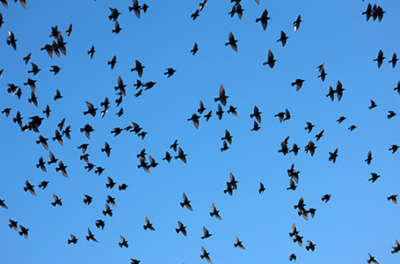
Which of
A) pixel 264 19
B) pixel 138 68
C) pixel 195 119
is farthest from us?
pixel 195 119

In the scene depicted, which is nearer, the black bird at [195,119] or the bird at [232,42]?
the bird at [232,42]

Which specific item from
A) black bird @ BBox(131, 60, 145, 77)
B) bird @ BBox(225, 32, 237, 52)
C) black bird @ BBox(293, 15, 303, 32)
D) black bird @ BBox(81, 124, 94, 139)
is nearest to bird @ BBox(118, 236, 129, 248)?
black bird @ BBox(81, 124, 94, 139)

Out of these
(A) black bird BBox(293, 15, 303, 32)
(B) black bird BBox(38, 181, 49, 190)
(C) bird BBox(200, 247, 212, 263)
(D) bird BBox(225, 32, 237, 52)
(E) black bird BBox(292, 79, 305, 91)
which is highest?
(A) black bird BBox(293, 15, 303, 32)

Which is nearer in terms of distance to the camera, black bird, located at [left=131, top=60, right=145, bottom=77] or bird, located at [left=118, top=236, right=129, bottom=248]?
black bird, located at [left=131, top=60, right=145, bottom=77]

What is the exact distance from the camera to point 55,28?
27.7m

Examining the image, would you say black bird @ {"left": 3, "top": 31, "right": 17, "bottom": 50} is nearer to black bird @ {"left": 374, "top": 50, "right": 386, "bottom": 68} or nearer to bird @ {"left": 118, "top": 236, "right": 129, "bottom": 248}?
bird @ {"left": 118, "top": 236, "right": 129, "bottom": 248}

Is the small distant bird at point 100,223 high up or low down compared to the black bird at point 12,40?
down

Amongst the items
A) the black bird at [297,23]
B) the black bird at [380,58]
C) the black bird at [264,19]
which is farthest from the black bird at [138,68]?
the black bird at [380,58]

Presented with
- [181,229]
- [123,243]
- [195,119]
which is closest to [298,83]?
[195,119]

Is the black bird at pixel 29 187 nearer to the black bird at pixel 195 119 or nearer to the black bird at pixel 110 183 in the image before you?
the black bird at pixel 110 183

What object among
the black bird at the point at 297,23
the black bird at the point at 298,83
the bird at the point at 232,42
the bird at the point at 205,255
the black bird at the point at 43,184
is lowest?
the bird at the point at 205,255

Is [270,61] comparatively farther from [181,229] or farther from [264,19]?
[181,229]

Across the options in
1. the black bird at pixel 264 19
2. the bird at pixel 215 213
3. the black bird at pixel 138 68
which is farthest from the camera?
the bird at pixel 215 213

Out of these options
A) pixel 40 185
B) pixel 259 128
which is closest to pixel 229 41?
pixel 259 128
